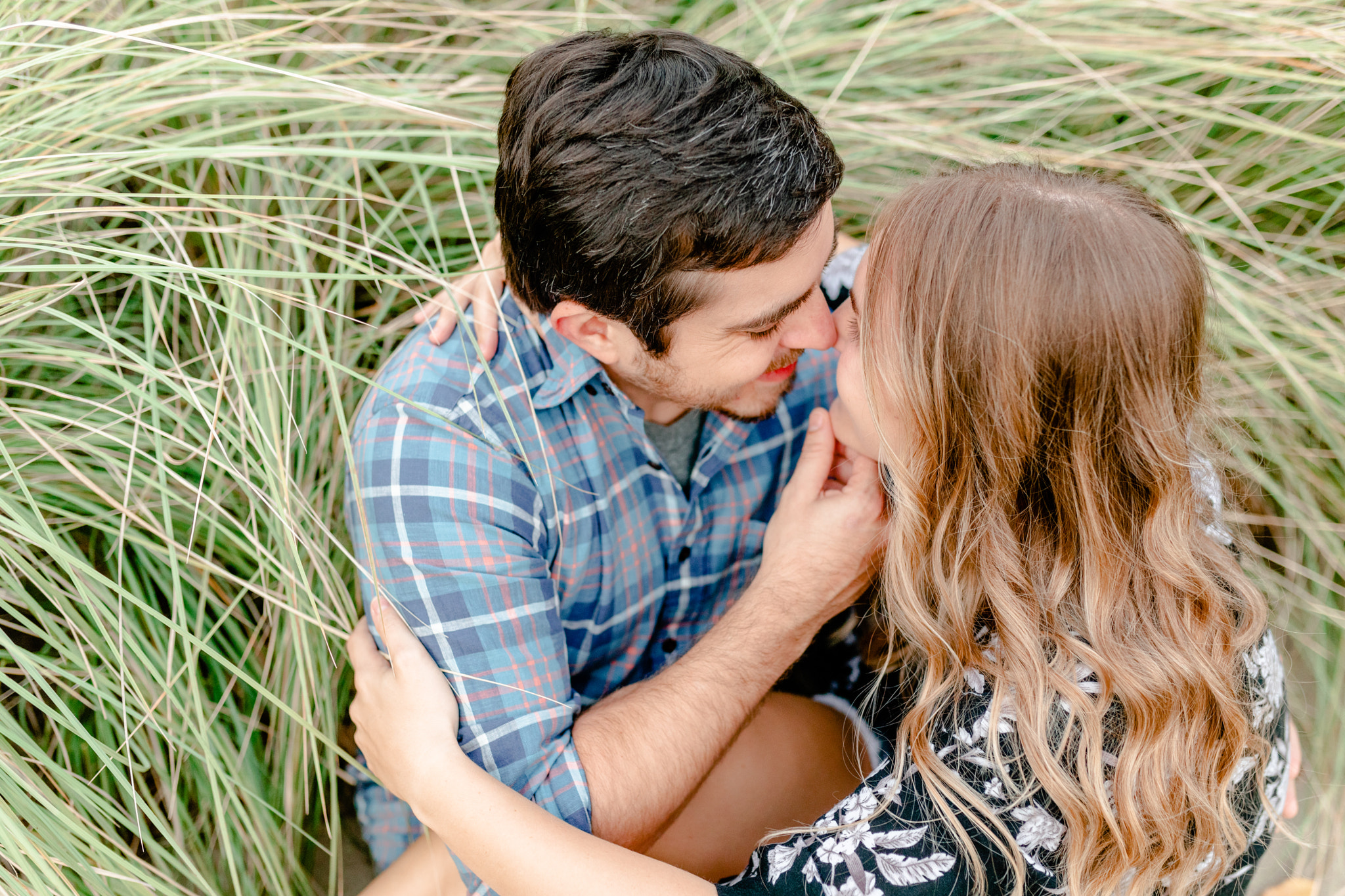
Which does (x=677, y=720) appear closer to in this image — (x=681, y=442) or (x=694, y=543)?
(x=694, y=543)

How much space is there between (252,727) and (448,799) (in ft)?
1.51

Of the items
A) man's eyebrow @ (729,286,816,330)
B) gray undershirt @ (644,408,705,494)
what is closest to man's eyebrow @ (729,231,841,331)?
man's eyebrow @ (729,286,816,330)

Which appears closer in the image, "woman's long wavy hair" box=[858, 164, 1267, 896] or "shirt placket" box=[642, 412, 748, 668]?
"woman's long wavy hair" box=[858, 164, 1267, 896]

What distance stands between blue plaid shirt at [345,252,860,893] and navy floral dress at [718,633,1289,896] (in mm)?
346

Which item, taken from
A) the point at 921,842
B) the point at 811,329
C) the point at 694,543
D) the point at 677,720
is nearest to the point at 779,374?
the point at 811,329

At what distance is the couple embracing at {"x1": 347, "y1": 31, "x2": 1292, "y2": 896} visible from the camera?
4.29 ft

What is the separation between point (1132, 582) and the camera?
4.67 ft

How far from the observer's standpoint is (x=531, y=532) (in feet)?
5.02

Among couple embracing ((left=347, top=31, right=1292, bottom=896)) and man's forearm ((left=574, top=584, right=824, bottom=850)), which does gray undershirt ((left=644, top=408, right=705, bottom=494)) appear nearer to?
couple embracing ((left=347, top=31, right=1292, bottom=896))

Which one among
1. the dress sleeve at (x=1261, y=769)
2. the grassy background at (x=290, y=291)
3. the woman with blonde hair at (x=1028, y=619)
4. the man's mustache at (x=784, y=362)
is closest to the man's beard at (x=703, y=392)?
the man's mustache at (x=784, y=362)

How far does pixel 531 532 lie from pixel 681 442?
477mm

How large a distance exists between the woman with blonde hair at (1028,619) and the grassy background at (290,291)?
1.08 ft

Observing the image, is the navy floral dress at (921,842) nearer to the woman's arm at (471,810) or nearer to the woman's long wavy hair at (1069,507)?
the woman's long wavy hair at (1069,507)

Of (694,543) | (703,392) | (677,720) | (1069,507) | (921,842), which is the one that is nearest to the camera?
(921,842)
